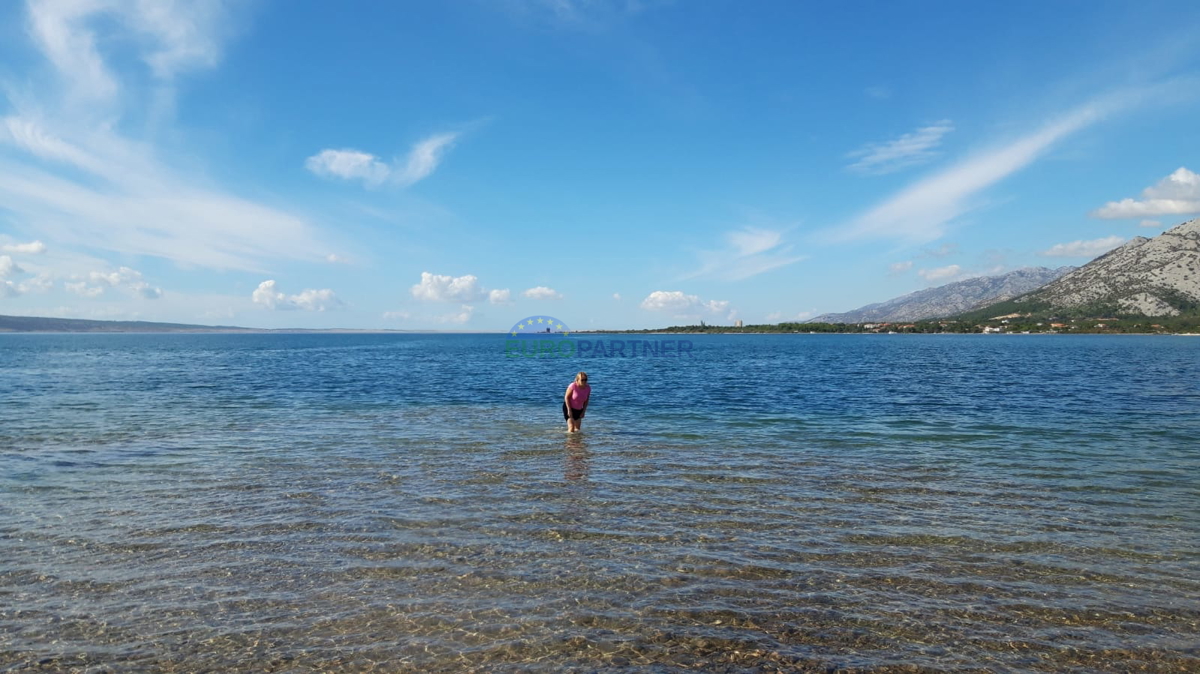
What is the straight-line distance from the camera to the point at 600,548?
11.6m

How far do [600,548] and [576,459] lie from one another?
8.36 metres

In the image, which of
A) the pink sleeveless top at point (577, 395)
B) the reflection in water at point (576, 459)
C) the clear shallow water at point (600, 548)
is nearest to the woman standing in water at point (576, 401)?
the pink sleeveless top at point (577, 395)

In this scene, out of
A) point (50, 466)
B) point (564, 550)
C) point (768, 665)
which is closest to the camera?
point (768, 665)

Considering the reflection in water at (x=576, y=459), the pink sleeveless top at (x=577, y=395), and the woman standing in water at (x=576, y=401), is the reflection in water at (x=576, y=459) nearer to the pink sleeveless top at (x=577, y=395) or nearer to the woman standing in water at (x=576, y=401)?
the woman standing in water at (x=576, y=401)

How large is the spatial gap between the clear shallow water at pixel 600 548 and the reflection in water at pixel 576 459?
0.15 metres

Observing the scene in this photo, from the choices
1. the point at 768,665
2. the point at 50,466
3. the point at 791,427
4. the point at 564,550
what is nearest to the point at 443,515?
the point at 564,550

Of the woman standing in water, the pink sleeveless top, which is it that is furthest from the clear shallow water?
the pink sleeveless top

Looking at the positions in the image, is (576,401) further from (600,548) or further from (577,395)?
(600,548)

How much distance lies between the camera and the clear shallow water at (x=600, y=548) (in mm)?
7980

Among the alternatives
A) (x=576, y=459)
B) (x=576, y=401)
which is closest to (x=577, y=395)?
(x=576, y=401)

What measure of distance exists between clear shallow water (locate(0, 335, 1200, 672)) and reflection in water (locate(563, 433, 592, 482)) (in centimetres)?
15

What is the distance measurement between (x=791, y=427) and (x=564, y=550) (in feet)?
57.6

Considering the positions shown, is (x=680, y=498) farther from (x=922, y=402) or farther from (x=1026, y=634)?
(x=922, y=402)

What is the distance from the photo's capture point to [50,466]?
60.4 feet
